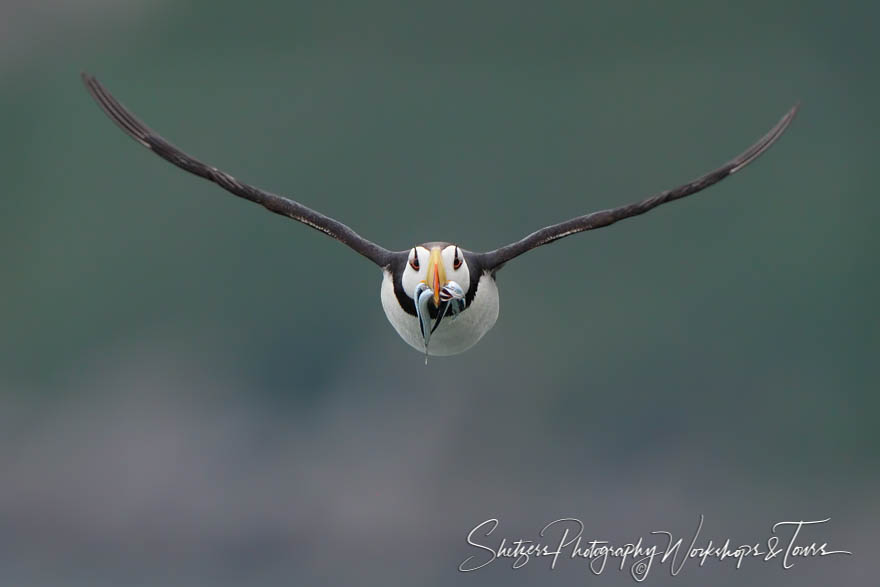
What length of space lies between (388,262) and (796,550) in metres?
12.8

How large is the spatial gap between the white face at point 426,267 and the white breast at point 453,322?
61cm

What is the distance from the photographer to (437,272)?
17.5m

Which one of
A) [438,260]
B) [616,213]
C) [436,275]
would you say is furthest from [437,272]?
[616,213]

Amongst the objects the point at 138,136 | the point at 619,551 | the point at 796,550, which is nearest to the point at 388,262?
the point at 138,136

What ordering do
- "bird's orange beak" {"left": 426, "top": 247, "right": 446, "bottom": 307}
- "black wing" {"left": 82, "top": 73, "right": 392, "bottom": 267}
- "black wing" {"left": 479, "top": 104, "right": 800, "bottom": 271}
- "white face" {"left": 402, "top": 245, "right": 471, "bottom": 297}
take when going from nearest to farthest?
1. "bird's orange beak" {"left": 426, "top": 247, "right": 446, "bottom": 307}
2. "white face" {"left": 402, "top": 245, "right": 471, "bottom": 297}
3. "black wing" {"left": 479, "top": 104, "right": 800, "bottom": 271}
4. "black wing" {"left": 82, "top": 73, "right": 392, "bottom": 267}

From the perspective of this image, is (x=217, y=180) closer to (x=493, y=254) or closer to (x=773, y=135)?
(x=493, y=254)

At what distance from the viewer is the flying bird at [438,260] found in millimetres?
17828

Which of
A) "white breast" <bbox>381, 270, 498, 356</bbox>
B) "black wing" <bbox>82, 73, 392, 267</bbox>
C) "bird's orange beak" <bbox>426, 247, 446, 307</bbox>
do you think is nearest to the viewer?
"bird's orange beak" <bbox>426, 247, 446, 307</bbox>

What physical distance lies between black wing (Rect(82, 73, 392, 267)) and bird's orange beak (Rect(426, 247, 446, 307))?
1.83 m

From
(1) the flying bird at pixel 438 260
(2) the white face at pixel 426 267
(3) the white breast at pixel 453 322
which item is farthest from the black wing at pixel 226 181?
(2) the white face at pixel 426 267

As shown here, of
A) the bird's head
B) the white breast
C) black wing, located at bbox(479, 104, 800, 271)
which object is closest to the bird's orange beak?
the bird's head

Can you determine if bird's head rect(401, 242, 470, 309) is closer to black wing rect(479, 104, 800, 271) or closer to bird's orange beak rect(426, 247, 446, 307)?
bird's orange beak rect(426, 247, 446, 307)

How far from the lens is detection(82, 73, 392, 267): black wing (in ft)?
63.4

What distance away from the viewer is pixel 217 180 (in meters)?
19.4
